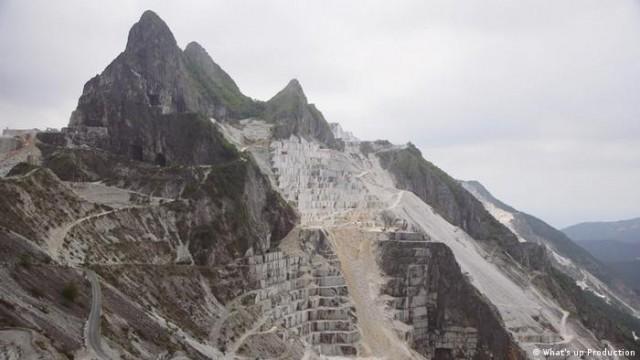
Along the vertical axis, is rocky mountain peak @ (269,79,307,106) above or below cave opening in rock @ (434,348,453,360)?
above

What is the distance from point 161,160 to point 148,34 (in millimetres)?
31848

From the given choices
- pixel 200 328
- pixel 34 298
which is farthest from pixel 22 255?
pixel 200 328

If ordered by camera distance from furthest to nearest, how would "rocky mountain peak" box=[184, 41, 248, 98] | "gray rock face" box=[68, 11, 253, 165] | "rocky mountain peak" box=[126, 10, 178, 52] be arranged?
"rocky mountain peak" box=[184, 41, 248, 98] < "rocky mountain peak" box=[126, 10, 178, 52] < "gray rock face" box=[68, 11, 253, 165]

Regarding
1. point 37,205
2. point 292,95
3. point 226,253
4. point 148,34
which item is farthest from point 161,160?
point 292,95

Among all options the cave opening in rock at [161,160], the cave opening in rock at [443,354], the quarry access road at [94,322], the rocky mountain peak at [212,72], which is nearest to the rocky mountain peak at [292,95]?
the rocky mountain peak at [212,72]

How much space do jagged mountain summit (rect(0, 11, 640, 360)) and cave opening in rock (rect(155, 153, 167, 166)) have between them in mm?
223

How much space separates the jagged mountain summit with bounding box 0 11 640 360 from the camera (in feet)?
182

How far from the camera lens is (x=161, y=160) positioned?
12238cm

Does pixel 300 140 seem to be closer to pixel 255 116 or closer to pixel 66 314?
pixel 255 116

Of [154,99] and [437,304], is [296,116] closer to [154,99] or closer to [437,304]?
[154,99]

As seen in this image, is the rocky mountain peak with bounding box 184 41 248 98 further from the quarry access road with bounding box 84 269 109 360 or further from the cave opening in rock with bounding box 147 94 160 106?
the quarry access road with bounding box 84 269 109 360

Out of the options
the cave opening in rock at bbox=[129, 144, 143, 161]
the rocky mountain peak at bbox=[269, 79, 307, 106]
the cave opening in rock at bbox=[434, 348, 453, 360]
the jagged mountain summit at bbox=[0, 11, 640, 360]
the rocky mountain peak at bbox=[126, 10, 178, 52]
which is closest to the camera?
the jagged mountain summit at bbox=[0, 11, 640, 360]

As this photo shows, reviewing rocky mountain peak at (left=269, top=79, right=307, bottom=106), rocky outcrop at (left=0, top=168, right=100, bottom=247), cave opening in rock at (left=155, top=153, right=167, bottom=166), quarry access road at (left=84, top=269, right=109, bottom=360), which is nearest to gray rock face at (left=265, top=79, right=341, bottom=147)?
rocky mountain peak at (left=269, top=79, right=307, bottom=106)

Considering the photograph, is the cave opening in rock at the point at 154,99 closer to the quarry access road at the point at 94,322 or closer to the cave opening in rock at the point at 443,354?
the cave opening in rock at the point at 443,354
